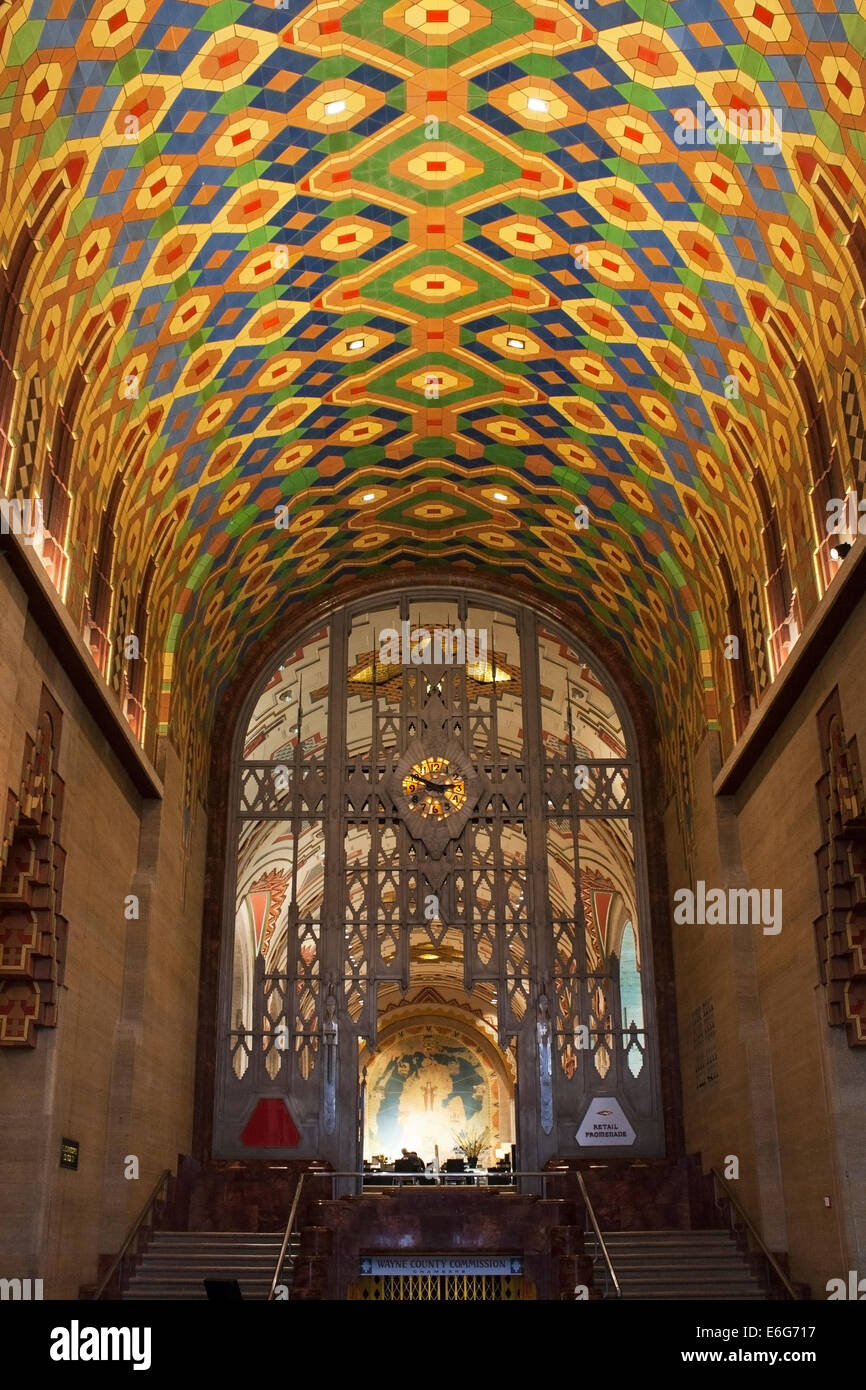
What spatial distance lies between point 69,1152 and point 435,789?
689 cm

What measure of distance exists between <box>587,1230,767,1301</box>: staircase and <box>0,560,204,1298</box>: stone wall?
4.61 metres

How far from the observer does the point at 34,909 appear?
35.7 feet

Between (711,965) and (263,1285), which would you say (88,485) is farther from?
(711,965)

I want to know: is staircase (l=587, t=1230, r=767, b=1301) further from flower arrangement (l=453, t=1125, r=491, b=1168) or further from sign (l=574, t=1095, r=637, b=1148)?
flower arrangement (l=453, t=1125, r=491, b=1168)

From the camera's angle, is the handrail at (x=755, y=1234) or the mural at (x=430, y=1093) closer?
the handrail at (x=755, y=1234)

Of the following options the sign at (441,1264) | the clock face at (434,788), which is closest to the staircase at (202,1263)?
the sign at (441,1264)

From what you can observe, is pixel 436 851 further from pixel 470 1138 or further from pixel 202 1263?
pixel 470 1138

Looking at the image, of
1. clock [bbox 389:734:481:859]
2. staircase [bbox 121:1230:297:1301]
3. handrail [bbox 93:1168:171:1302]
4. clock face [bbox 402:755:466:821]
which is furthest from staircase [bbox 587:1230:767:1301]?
clock face [bbox 402:755:466:821]

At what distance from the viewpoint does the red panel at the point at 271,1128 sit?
15594 mm

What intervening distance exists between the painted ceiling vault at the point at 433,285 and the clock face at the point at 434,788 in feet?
8.93

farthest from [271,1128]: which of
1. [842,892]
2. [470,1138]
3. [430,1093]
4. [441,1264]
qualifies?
[430,1093]

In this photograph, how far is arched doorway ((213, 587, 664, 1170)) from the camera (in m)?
15.8

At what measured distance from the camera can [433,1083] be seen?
38.1m

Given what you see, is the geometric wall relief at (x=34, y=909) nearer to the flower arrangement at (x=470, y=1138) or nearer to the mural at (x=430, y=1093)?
the flower arrangement at (x=470, y=1138)
